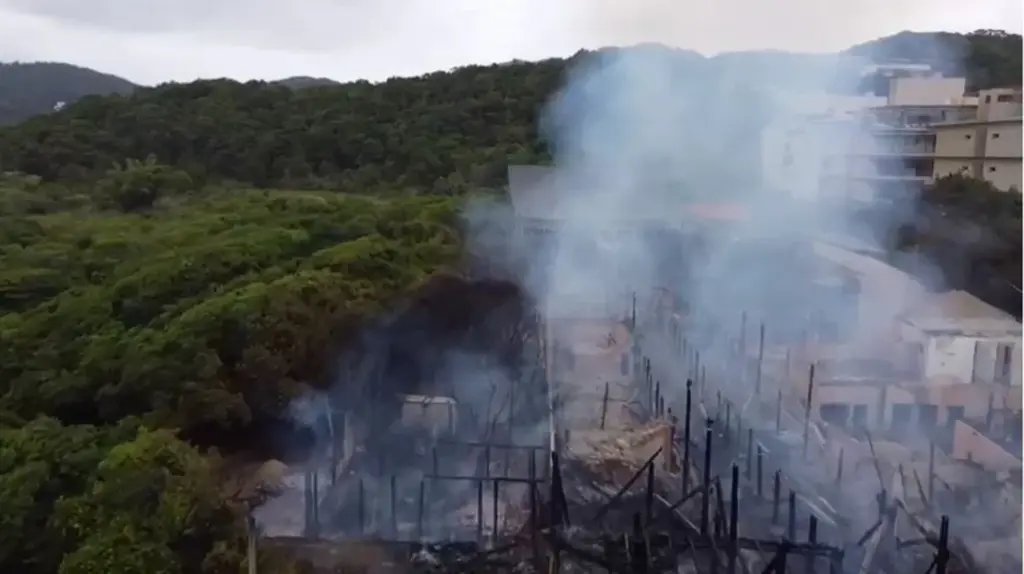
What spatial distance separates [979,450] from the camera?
3.89 metres

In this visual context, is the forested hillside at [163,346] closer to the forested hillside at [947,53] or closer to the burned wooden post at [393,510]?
the burned wooden post at [393,510]

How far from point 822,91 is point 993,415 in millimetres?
1735

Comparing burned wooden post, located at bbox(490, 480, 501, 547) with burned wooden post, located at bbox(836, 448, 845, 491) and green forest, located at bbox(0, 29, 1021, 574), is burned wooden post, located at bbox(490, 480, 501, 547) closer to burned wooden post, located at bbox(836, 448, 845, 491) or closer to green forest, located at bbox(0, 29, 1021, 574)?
green forest, located at bbox(0, 29, 1021, 574)

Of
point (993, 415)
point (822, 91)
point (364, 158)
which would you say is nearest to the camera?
point (993, 415)

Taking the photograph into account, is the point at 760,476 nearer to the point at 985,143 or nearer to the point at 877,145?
the point at 985,143

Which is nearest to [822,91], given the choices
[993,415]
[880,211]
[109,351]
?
[880,211]

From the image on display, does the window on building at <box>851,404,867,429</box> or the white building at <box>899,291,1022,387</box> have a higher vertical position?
the white building at <box>899,291,1022,387</box>

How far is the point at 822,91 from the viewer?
4715mm

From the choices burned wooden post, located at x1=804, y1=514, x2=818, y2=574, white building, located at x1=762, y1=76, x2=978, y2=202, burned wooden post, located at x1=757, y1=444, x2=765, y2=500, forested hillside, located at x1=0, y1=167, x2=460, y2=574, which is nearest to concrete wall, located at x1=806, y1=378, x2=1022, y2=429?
burned wooden post, located at x1=757, y1=444, x2=765, y2=500

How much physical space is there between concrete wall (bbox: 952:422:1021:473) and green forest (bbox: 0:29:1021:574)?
2.40 ft

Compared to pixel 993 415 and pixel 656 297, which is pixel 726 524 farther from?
pixel 656 297

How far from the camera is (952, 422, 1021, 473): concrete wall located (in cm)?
358

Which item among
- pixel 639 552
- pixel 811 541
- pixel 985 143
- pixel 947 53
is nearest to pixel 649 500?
pixel 639 552

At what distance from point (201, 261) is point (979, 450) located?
14.1 ft
